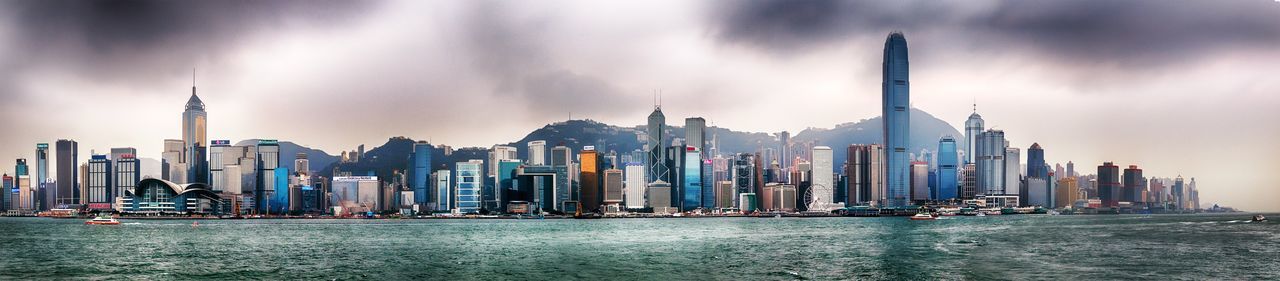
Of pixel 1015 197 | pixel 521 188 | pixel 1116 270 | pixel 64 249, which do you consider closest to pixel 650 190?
pixel 521 188

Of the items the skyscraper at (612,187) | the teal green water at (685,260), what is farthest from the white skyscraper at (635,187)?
the teal green water at (685,260)

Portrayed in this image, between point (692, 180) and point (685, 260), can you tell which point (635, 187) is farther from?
point (685, 260)

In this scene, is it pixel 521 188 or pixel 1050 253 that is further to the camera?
pixel 521 188

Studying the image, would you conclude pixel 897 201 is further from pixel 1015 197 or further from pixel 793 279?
pixel 793 279

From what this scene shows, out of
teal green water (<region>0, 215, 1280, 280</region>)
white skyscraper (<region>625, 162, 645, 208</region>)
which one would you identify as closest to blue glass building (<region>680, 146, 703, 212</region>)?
white skyscraper (<region>625, 162, 645, 208</region>)

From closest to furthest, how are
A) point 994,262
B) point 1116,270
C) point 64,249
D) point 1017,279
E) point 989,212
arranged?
point 1017,279
point 1116,270
point 994,262
point 64,249
point 989,212

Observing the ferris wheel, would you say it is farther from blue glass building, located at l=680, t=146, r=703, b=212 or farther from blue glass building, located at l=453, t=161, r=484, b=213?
blue glass building, located at l=453, t=161, r=484, b=213

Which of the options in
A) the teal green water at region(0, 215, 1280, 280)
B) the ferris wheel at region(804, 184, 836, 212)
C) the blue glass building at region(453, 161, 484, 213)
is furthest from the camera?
the ferris wheel at region(804, 184, 836, 212)

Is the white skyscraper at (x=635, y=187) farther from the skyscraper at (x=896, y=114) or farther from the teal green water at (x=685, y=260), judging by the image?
the teal green water at (x=685, y=260)
